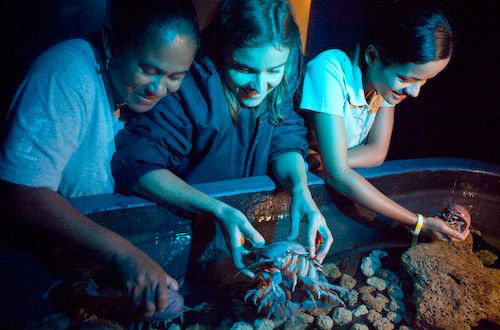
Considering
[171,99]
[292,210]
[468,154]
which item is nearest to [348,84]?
[292,210]

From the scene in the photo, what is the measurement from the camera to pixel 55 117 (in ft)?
4.71

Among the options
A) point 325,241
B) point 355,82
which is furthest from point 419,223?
point 355,82

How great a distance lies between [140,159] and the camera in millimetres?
1806

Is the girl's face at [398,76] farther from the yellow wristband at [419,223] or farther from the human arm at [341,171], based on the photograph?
the yellow wristband at [419,223]

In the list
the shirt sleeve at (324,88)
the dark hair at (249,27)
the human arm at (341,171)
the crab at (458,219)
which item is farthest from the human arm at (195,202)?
the crab at (458,219)

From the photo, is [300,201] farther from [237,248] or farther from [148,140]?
[148,140]

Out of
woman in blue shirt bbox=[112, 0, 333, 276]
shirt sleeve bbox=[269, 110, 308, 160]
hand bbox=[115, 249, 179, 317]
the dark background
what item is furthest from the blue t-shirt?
the dark background

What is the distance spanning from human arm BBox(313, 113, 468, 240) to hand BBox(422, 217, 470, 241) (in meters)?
0.17

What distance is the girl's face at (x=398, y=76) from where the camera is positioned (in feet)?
6.47

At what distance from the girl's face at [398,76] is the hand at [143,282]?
162 cm

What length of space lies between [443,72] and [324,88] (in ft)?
7.45

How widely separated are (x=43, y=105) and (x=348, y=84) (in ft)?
5.33

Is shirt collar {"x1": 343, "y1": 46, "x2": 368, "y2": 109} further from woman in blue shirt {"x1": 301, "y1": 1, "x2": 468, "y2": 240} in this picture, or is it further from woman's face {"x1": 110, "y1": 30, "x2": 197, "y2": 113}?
woman's face {"x1": 110, "y1": 30, "x2": 197, "y2": 113}

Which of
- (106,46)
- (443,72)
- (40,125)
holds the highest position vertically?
(106,46)
